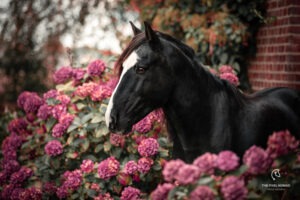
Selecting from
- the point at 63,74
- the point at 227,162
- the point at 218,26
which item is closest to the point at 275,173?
the point at 227,162

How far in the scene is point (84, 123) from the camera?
11.7ft

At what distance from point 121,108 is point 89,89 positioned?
130 centimetres

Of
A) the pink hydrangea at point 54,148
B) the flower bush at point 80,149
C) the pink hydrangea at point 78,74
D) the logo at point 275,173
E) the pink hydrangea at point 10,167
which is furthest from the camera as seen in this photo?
the pink hydrangea at point 78,74

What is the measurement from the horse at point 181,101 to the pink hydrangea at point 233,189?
634 millimetres

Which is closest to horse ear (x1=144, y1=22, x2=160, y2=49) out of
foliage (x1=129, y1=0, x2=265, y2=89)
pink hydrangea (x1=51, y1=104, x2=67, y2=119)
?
pink hydrangea (x1=51, y1=104, x2=67, y2=119)

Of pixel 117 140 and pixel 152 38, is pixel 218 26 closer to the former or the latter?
pixel 117 140

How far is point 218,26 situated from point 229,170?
10.3ft

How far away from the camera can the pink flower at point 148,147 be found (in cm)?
312

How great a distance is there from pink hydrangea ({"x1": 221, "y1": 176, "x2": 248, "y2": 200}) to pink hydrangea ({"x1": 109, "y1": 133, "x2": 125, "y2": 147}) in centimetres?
164

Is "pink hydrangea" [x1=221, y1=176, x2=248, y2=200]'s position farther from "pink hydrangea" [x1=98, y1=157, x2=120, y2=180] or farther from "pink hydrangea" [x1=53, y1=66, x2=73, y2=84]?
"pink hydrangea" [x1=53, y1=66, x2=73, y2=84]

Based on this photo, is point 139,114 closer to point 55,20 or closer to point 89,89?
point 89,89

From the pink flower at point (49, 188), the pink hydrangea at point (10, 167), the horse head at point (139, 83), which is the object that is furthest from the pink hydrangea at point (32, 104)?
the horse head at point (139, 83)

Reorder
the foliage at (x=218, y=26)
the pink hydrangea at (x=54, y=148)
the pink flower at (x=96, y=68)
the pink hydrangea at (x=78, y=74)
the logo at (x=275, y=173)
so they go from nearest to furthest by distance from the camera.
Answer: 1. the logo at (x=275, y=173)
2. the pink hydrangea at (x=54, y=148)
3. the pink flower at (x=96, y=68)
4. the pink hydrangea at (x=78, y=74)
5. the foliage at (x=218, y=26)

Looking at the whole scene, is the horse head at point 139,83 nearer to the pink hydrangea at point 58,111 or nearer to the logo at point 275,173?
the logo at point 275,173
